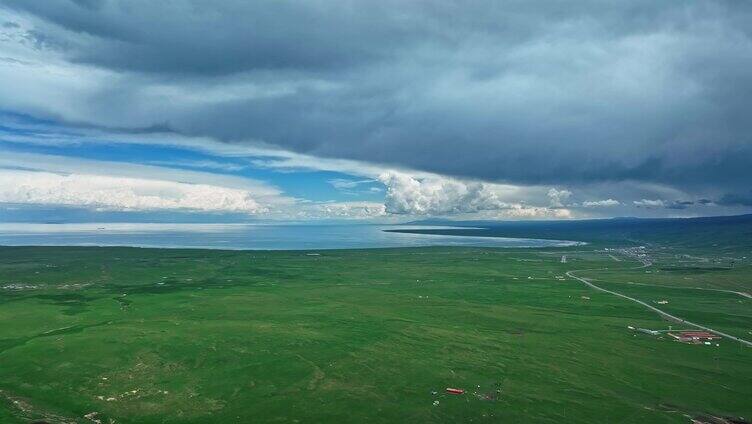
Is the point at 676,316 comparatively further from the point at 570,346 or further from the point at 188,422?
the point at 188,422

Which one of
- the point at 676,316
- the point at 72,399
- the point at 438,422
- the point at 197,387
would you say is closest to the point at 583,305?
the point at 676,316

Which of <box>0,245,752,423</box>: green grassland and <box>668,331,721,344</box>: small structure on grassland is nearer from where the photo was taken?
<box>0,245,752,423</box>: green grassland

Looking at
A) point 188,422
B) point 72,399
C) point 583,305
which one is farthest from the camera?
point 583,305

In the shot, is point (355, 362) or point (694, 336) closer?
point (355, 362)

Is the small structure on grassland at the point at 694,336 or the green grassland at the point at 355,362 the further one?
the small structure on grassland at the point at 694,336

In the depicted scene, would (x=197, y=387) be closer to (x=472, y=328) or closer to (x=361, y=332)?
(x=361, y=332)

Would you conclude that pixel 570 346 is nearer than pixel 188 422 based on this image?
No

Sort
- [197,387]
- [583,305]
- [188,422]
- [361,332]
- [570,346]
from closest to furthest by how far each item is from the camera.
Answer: [188,422], [197,387], [570,346], [361,332], [583,305]

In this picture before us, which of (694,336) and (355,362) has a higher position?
(355,362)
